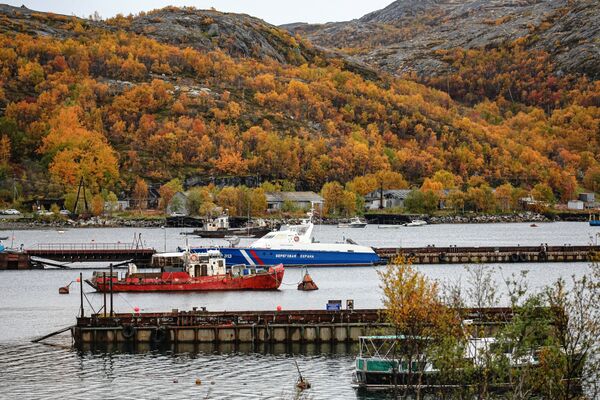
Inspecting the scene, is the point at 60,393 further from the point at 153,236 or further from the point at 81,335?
the point at 153,236

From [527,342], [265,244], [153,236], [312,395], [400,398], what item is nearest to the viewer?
[527,342]

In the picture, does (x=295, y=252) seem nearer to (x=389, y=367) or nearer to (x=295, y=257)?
(x=295, y=257)

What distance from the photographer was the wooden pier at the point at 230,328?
58.8m

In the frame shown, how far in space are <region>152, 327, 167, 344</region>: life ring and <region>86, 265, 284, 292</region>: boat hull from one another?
80.7ft

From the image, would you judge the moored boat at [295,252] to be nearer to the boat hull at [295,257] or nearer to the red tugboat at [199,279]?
the boat hull at [295,257]

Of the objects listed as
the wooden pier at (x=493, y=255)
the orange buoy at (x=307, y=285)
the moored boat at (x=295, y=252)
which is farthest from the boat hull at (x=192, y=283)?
the wooden pier at (x=493, y=255)

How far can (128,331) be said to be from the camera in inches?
2347

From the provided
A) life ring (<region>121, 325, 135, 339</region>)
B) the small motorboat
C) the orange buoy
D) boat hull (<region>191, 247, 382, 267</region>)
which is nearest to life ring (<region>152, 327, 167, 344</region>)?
life ring (<region>121, 325, 135, 339</region>)

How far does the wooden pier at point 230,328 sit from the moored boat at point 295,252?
40620 mm

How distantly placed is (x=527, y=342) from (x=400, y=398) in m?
9.26

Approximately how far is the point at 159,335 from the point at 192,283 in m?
25.6

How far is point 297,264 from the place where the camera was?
106m

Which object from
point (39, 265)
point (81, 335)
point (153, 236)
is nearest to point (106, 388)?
point (81, 335)

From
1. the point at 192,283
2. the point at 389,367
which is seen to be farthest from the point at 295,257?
the point at 389,367
